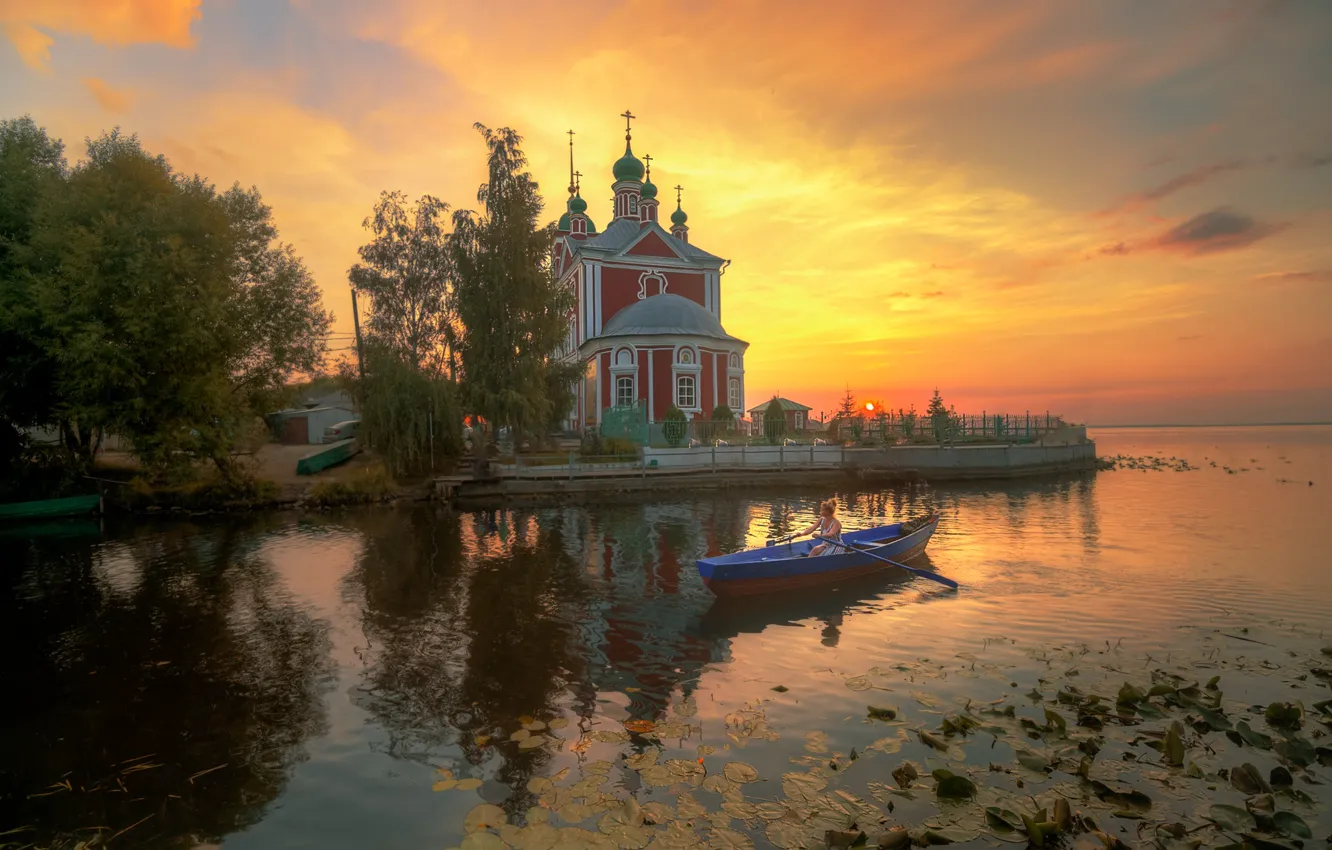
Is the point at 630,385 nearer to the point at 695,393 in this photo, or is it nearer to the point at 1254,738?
the point at 695,393

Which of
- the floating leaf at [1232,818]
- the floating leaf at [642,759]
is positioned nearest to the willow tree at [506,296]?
the floating leaf at [642,759]

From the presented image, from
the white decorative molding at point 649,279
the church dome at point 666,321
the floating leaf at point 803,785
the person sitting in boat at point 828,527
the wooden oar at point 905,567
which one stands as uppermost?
the white decorative molding at point 649,279

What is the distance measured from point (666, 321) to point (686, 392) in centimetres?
441

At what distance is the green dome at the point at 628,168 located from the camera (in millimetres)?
51906

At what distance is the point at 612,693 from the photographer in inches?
347

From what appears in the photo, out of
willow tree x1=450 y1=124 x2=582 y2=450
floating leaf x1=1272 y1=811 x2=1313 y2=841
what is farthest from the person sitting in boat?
willow tree x1=450 y1=124 x2=582 y2=450

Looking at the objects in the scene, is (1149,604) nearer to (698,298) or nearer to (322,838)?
(322,838)

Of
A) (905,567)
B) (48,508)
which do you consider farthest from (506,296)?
(905,567)

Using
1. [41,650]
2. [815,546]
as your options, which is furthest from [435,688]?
[815,546]

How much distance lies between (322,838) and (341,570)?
11619 mm

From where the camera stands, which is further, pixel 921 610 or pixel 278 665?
pixel 921 610

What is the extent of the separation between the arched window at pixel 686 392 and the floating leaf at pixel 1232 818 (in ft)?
115

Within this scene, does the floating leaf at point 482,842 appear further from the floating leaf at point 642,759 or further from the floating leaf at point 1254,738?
the floating leaf at point 1254,738

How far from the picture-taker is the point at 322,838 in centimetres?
586
